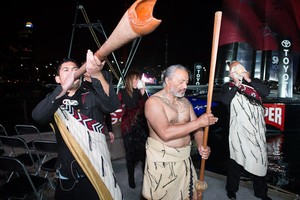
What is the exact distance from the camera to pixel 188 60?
3562cm

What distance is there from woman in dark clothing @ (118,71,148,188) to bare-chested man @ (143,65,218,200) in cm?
131

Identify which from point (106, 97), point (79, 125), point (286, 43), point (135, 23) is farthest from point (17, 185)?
point (286, 43)

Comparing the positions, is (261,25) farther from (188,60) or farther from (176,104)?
(188,60)

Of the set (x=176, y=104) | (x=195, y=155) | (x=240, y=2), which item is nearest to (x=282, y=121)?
(x=195, y=155)

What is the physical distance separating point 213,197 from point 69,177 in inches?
97.4

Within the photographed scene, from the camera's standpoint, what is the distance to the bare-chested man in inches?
92.7

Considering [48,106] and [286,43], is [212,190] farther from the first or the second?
[286,43]

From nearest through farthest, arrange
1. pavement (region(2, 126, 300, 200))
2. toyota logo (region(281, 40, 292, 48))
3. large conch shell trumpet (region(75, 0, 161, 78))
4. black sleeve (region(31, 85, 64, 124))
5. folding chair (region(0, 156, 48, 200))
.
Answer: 1. large conch shell trumpet (region(75, 0, 161, 78))
2. black sleeve (region(31, 85, 64, 124))
3. folding chair (region(0, 156, 48, 200))
4. pavement (region(2, 126, 300, 200))
5. toyota logo (region(281, 40, 292, 48))

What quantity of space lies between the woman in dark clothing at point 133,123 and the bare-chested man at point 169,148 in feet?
4.31

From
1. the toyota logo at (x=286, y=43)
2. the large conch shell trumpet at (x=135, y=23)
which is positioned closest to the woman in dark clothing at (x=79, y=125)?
the large conch shell trumpet at (x=135, y=23)

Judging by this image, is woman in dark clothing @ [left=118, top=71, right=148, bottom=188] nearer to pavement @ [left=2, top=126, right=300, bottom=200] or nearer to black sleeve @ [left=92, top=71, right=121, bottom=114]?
pavement @ [left=2, top=126, right=300, bottom=200]

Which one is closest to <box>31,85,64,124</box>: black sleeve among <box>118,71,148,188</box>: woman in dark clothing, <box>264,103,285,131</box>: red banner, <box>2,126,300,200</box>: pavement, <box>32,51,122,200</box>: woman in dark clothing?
<box>32,51,122,200</box>: woman in dark clothing

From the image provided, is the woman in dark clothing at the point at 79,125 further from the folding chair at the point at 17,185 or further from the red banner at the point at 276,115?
the red banner at the point at 276,115

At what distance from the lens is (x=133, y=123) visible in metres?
3.86
